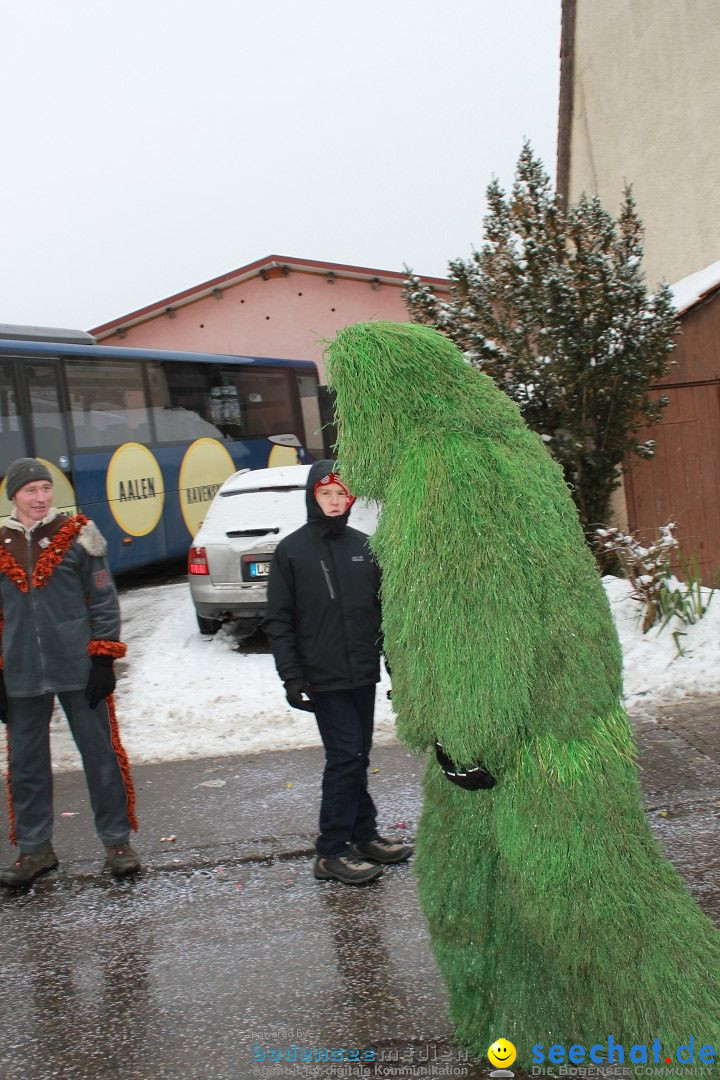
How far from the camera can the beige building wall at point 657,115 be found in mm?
10536

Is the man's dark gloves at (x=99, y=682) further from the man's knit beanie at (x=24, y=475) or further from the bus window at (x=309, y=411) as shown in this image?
the bus window at (x=309, y=411)

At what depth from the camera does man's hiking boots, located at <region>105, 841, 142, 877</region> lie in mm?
4066

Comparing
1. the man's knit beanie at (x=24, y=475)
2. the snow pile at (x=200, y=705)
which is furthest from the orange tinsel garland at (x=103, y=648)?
the snow pile at (x=200, y=705)

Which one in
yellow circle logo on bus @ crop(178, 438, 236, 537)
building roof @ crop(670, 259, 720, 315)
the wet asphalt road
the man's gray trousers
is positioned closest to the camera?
the wet asphalt road

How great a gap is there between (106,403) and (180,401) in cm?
153

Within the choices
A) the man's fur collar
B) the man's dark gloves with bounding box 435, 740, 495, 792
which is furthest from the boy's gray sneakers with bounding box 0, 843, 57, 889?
the man's dark gloves with bounding box 435, 740, 495, 792

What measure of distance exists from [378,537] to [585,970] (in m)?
1.15

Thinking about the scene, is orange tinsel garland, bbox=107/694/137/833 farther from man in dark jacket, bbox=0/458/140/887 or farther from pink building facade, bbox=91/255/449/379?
pink building facade, bbox=91/255/449/379

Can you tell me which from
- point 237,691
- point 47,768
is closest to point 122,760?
point 47,768

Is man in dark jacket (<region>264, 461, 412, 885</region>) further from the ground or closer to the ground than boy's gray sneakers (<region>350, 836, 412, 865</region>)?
further from the ground

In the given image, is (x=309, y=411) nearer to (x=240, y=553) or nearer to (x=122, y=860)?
(x=240, y=553)

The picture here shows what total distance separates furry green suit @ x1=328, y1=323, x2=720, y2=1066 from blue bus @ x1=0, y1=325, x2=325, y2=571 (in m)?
8.17

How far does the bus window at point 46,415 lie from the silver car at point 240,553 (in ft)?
9.92

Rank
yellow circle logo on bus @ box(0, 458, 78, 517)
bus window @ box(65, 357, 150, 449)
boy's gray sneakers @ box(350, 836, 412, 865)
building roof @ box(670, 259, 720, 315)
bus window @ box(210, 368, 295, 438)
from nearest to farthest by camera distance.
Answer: boy's gray sneakers @ box(350, 836, 412, 865) < building roof @ box(670, 259, 720, 315) < yellow circle logo on bus @ box(0, 458, 78, 517) < bus window @ box(65, 357, 150, 449) < bus window @ box(210, 368, 295, 438)
